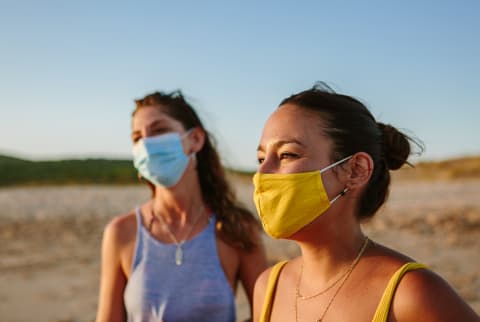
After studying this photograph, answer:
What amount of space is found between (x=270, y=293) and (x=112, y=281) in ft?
4.66

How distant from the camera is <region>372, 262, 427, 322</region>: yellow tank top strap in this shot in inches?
75.5

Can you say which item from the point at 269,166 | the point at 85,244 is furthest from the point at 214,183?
the point at 85,244

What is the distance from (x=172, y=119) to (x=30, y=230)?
376 inches

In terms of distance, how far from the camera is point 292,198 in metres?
2.20

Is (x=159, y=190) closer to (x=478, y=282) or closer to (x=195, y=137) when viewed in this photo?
(x=195, y=137)

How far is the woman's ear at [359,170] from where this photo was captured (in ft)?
7.31

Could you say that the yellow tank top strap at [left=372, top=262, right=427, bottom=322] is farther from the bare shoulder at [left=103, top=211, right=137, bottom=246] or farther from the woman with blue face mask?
the bare shoulder at [left=103, top=211, right=137, bottom=246]

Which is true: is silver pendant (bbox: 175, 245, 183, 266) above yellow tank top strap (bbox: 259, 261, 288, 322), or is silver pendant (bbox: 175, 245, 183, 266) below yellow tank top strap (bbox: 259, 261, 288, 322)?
below

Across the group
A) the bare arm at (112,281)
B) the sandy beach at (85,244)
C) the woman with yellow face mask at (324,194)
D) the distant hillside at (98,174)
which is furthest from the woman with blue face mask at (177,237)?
the distant hillside at (98,174)

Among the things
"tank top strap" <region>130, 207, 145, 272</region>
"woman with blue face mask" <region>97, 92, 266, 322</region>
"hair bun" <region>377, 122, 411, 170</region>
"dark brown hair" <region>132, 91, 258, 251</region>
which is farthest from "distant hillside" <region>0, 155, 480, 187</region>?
"hair bun" <region>377, 122, 411, 170</region>

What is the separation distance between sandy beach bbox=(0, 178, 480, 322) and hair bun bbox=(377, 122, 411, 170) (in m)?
0.85

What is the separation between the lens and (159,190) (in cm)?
391

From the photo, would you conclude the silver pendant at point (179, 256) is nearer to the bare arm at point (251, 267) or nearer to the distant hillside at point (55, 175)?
the bare arm at point (251, 267)

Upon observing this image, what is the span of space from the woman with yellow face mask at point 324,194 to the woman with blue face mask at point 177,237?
1.14 meters
